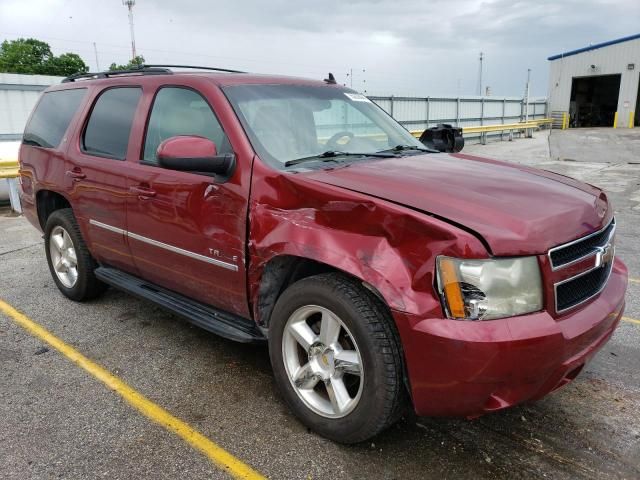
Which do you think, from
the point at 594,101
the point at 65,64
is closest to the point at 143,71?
the point at 594,101

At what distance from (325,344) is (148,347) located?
5.97 ft

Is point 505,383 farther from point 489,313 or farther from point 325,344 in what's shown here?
point 325,344

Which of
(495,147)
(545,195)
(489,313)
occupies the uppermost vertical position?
(545,195)

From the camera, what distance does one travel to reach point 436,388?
222 centimetres

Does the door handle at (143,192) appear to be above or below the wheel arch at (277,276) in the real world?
above

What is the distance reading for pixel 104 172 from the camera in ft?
12.6

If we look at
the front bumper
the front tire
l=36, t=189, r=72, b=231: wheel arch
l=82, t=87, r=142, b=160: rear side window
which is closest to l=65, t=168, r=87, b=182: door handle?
l=82, t=87, r=142, b=160: rear side window

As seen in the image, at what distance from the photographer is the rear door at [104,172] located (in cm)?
377

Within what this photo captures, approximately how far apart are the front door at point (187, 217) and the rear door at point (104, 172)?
175mm

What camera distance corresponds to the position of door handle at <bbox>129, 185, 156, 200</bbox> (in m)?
3.42

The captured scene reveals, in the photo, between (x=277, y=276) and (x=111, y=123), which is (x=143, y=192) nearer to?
(x=111, y=123)

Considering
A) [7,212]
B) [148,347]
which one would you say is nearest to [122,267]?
[148,347]

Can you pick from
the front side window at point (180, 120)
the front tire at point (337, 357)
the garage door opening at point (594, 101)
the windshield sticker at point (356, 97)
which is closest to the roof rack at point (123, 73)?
the front side window at point (180, 120)

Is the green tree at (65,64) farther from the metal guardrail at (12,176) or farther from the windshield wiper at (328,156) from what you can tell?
the windshield wiper at (328,156)
